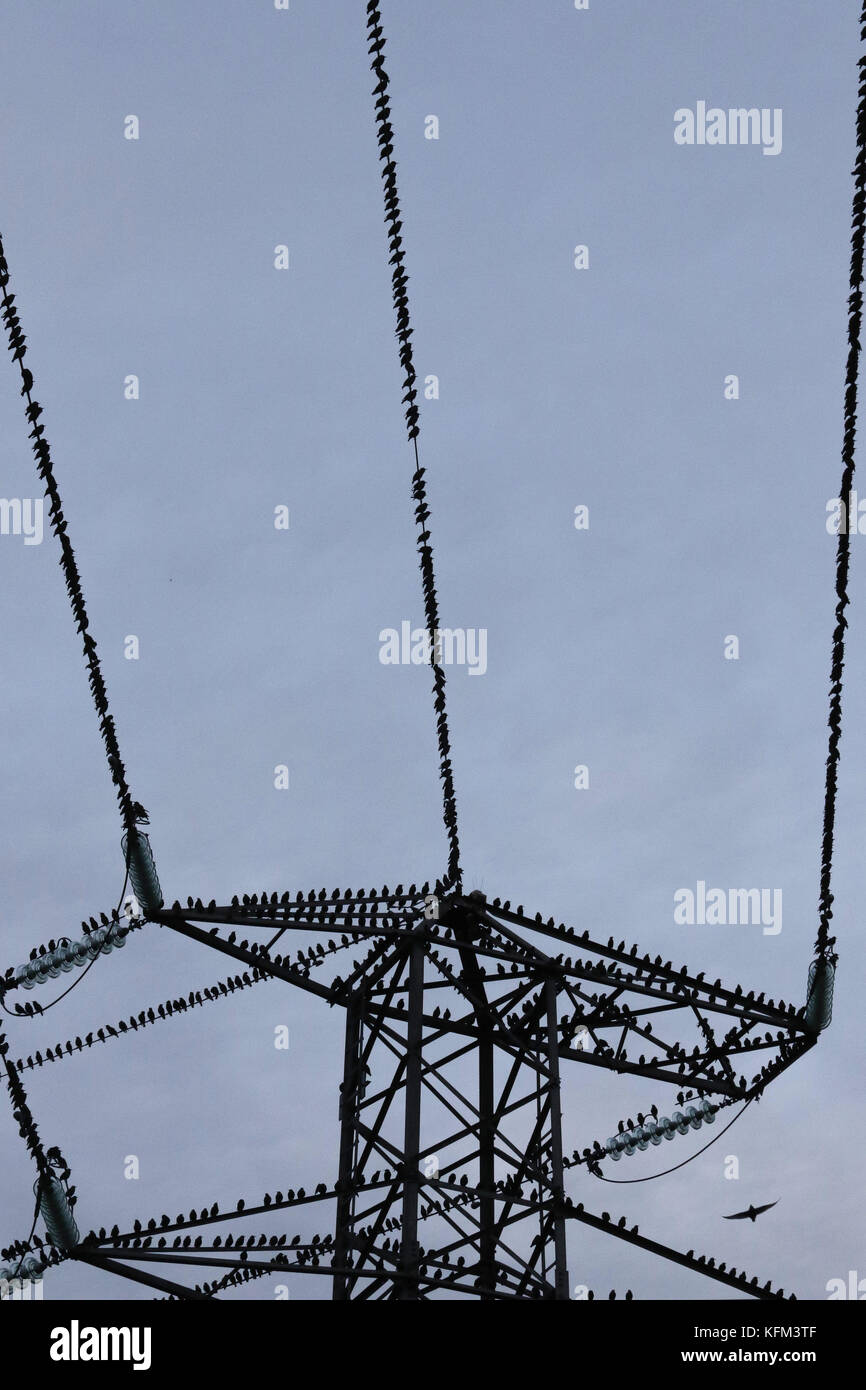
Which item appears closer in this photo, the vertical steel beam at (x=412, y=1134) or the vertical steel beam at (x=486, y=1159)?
the vertical steel beam at (x=412, y=1134)

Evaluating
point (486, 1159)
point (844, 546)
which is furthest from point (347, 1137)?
point (844, 546)

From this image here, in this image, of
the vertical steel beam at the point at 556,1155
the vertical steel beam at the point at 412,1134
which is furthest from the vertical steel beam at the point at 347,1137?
the vertical steel beam at the point at 556,1155

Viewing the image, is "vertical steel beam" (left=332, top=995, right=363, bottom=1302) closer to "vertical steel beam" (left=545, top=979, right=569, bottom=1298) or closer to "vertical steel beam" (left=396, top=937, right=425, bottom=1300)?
"vertical steel beam" (left=396, top=937, right=425, bottom=1300)

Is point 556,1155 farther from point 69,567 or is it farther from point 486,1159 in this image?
point 69,567

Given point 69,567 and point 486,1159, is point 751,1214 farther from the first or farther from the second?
point 69,567

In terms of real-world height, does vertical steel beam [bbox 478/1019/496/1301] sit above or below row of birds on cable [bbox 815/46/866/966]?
below

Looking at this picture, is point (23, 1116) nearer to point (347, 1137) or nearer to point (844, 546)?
point (347, 1137)

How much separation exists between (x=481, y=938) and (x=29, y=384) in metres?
8.26

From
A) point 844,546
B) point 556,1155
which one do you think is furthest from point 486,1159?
point 844,546

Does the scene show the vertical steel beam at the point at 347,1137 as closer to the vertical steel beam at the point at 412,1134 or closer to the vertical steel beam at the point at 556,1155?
the vertical steel beam at the point at 412,1134

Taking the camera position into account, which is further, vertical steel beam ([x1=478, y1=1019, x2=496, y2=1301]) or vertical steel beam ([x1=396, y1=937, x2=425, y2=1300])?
vertical steel beam ([x1=478, y1=1019, x2=496, y2=1301])

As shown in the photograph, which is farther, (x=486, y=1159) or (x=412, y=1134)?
(x=486, y=1159)

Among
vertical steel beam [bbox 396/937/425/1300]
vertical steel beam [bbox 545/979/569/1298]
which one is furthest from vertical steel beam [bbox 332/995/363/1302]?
vertical steel beam [bbox 545/979/569/1298]
